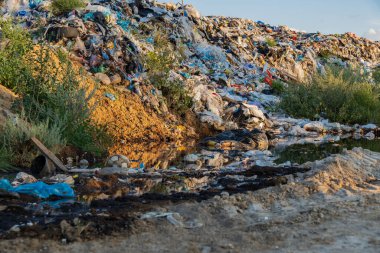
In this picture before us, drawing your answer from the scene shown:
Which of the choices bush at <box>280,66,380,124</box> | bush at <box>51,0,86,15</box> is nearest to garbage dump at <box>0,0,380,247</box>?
bush at <box>51,0,86,15</box>

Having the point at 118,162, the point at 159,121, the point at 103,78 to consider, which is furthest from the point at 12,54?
the point at 118,162

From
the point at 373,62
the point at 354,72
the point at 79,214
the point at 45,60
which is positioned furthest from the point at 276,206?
the point at 373,62

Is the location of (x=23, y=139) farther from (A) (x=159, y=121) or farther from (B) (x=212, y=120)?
(B) (x=212, y=120)

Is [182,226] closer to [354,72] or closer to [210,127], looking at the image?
[210,127]

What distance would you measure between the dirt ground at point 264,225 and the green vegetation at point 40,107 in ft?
9.83

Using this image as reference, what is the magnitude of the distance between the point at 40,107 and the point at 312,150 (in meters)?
4.09

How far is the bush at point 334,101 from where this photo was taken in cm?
1180

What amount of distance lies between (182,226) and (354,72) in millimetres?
11410

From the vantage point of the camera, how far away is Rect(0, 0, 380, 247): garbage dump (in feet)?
12.3

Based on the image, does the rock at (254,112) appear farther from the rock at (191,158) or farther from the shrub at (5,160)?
the shrub at (5,160)

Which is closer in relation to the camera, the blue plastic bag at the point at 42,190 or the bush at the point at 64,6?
the blue plastic bag at the point at 42,190

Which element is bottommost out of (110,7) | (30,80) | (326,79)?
(30,80)

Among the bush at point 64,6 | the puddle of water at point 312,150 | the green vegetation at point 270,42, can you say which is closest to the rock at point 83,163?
the puddle of water at point 312,150

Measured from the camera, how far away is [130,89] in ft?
30.7
